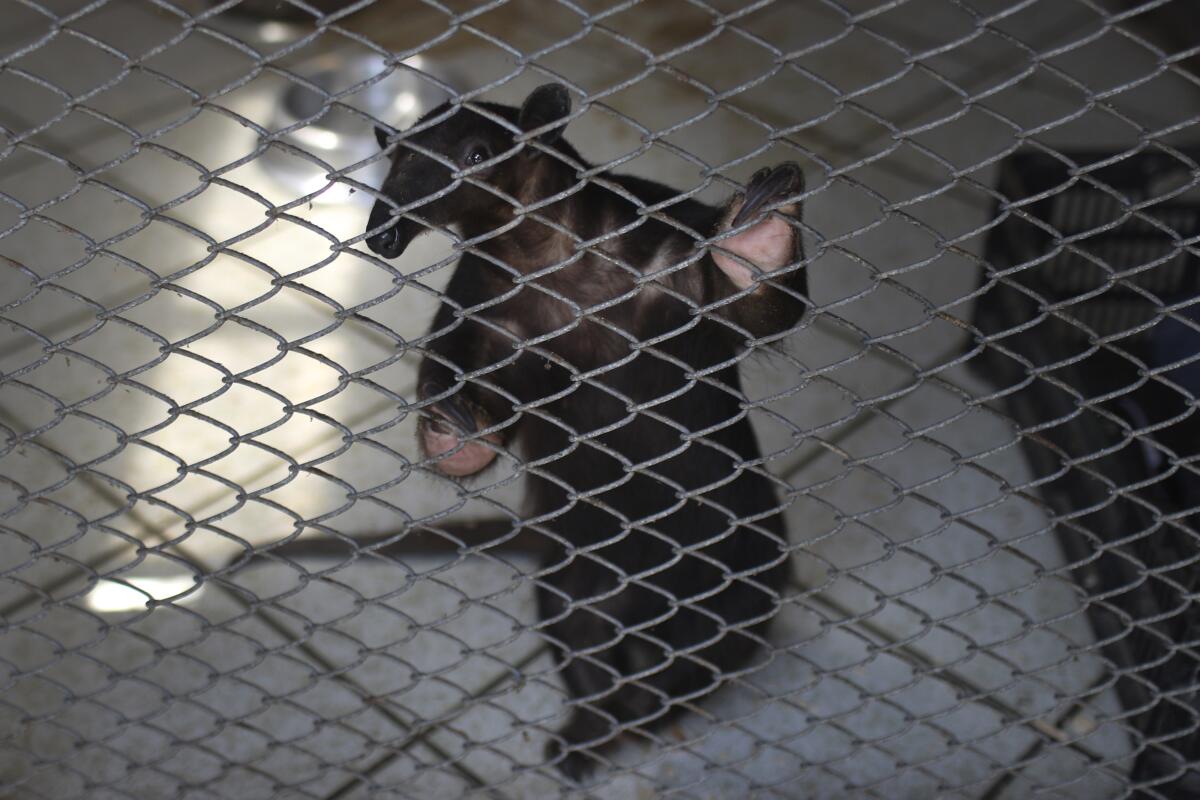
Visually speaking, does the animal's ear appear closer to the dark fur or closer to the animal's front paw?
the dark fur

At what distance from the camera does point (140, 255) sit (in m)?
4.07

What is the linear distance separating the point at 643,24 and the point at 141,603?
3095 mm

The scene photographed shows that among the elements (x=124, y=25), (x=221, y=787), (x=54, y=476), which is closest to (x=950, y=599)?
(x=221, y=787)

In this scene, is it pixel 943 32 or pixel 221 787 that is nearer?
pixel 221 787

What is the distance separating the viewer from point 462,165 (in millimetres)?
2094

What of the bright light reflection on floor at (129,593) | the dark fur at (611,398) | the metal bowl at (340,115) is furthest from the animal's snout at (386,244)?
the metal bowl at (340,115)

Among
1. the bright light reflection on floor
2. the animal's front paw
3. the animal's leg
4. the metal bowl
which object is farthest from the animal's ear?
the metal bowl

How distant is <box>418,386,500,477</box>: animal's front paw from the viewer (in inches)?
86.5

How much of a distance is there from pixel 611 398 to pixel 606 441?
0.31 feet

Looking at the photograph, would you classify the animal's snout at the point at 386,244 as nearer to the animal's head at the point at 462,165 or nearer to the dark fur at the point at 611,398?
the animal's head at the point at 462,165

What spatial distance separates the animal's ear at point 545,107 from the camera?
6.66 ft

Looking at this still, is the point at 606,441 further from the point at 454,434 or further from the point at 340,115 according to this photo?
the point at 340,115

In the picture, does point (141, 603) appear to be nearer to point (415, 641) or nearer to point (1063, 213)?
point (415, 641)

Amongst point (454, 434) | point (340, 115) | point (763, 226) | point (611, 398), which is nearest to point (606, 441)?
point (611, 398)
